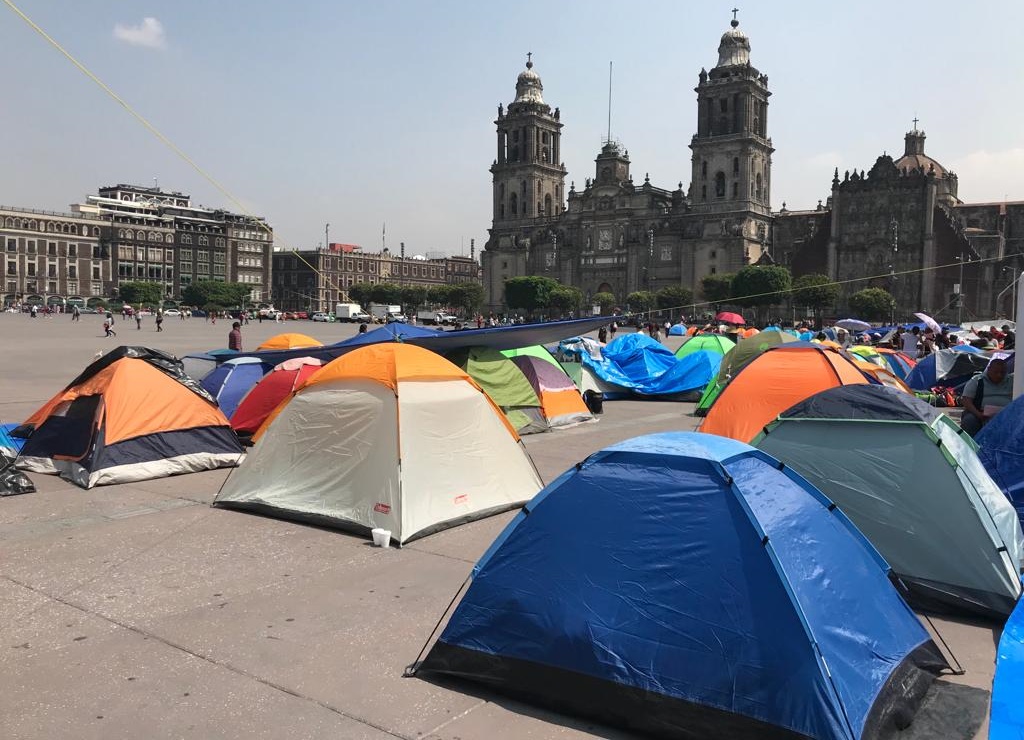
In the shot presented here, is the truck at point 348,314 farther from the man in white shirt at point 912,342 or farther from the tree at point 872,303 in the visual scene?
the man in white shirt at point 912,342

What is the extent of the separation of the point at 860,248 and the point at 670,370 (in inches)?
2241

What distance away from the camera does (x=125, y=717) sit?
4.04 m

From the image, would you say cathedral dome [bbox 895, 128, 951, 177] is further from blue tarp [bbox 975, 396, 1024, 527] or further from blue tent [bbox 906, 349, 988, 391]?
blue tarp [bbox 975, 396, 1024, 527]

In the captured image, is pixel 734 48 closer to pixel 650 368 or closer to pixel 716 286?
pixel 716 286

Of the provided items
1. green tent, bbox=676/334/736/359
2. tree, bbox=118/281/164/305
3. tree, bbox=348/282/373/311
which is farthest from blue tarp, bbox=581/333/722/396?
tree, bbox=118/281/164/305

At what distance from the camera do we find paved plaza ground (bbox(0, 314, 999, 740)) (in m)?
4.04

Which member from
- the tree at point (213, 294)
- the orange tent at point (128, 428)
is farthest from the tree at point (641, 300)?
the orange tent at point (128, 428)

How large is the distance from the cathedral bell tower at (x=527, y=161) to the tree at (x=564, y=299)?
13.9 meters

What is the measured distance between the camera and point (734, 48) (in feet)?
254

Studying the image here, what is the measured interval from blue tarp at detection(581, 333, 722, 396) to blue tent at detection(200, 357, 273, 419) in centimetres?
781

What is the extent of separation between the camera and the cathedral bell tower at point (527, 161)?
91.2 meters

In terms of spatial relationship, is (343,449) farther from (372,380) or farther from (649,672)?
(649,672)

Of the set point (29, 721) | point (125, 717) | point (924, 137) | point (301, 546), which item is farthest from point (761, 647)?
point (924, 137)

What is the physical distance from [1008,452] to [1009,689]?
4.81 metres
